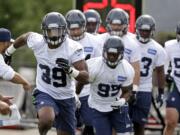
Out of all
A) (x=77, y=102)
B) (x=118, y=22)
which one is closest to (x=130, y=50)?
(x=118, y=22)

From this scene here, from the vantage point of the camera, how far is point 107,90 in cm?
1462

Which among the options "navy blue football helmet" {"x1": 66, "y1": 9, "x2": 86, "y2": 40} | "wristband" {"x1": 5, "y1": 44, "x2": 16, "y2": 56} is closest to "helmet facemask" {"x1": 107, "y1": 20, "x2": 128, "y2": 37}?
"navy blue football helmet" {"x1": 66, "y1": 9, "x2": 86, "y2": 40}

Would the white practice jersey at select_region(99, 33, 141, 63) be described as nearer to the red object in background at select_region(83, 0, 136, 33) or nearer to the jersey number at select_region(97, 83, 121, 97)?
the jersey number at select_region(97, 83, 121, 97)

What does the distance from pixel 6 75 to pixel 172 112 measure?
2.78 meters

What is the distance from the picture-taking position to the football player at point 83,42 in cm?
1592

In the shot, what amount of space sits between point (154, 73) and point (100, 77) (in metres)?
2.96

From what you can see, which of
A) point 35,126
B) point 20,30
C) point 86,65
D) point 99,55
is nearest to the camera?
point 86,65

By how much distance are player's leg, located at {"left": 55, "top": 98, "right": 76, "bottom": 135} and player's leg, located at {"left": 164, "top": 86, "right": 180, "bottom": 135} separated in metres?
1.77

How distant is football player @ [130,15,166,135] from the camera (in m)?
16.5

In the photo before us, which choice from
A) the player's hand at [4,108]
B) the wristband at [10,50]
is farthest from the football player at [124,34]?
the player's hand at [4,108]

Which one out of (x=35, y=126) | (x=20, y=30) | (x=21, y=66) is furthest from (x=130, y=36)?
(x=20, y=30)

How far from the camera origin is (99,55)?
16.0m

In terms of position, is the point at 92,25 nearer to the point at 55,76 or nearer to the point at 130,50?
the point at 130,50

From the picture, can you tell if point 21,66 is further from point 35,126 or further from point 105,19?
point 105,19
